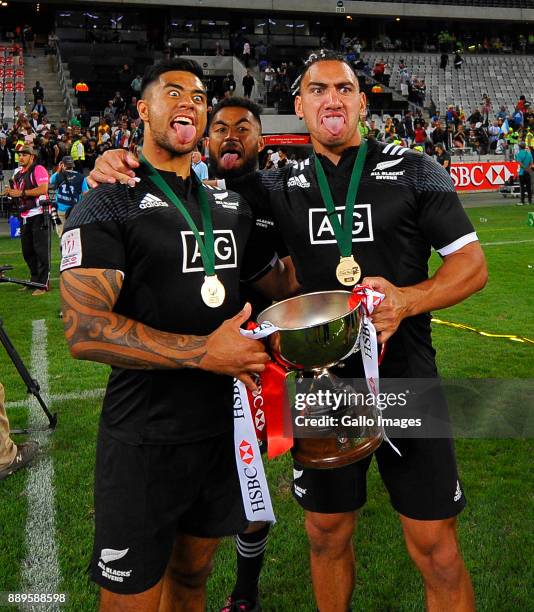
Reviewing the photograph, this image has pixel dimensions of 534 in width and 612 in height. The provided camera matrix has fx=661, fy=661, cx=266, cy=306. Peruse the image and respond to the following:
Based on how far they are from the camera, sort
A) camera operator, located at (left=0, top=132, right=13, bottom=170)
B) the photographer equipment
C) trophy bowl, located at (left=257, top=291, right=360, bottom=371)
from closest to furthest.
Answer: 1. trophy bowl, located at (left=257, top=291, right=360, bottom=371)
2. the photographer equipment
3. camera operator, located at (left=0, top=132, right=13, bottom=170)

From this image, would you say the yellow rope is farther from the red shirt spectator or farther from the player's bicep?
the red shirt spectator

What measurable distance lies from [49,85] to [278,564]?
103ft

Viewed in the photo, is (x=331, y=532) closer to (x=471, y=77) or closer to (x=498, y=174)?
(x=498, y=174)

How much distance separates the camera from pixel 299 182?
8.56 ft

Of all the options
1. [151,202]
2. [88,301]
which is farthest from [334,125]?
[88,301]

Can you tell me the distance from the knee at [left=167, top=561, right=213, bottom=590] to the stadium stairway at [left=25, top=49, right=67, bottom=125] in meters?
28.1

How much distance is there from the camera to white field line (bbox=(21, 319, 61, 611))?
3.15m

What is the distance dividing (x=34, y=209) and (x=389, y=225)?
8252mm

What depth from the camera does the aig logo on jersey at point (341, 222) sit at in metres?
2.46

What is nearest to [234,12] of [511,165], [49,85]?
[49,85]

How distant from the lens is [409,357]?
2508 millimetres

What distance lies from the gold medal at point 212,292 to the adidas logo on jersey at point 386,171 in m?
0.76

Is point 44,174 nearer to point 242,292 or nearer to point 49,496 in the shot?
point 49,496

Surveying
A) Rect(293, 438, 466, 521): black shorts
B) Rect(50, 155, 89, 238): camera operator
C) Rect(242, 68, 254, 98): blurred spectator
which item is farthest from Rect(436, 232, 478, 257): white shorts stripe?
Rect(242, 68, 254, 98): blurred spectator
